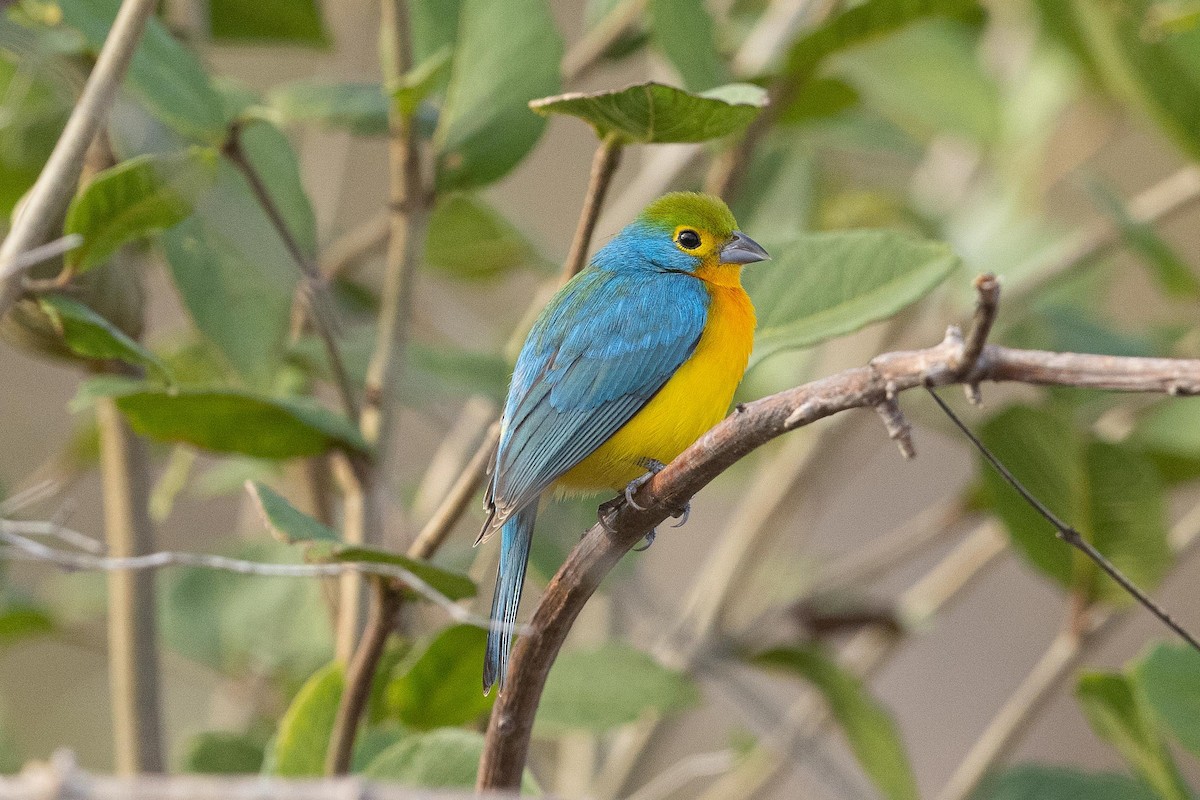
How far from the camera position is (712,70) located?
76.2 inches

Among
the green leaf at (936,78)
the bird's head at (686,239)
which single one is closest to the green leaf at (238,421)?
the bird's head at (686,239)

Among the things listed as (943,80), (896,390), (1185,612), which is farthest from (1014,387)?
(896,390)

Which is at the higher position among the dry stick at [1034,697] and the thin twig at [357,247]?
the thin twig at [357,247]

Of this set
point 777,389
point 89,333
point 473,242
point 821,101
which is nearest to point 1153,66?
point 821,101

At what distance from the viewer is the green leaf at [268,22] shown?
92.9 inches

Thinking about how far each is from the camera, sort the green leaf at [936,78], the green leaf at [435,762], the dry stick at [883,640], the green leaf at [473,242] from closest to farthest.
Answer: the green leaf at [435,762]
the green leaf at [473,242]
the dry stick at [883,640]
the green leaf at [936,78]

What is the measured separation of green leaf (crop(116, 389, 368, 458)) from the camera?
64.4 inches

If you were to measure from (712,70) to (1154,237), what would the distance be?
2.69ft

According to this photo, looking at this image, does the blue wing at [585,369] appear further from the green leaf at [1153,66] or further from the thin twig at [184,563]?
the green leaf at [1153,66]

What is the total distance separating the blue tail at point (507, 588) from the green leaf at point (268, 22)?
1.07 m

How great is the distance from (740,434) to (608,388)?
0.78 m

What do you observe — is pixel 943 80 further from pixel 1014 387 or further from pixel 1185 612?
pixel 1185 612

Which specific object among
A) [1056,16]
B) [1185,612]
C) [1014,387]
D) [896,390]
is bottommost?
[1185,612]

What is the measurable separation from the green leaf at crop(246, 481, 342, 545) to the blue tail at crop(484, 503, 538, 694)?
0.22 metres
